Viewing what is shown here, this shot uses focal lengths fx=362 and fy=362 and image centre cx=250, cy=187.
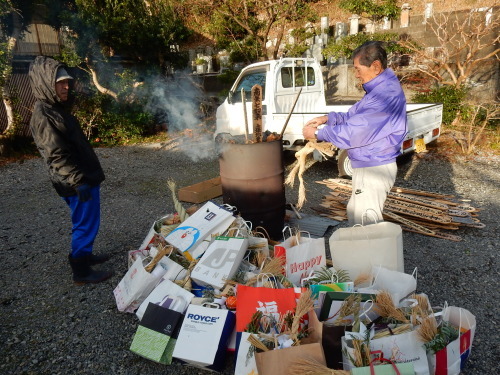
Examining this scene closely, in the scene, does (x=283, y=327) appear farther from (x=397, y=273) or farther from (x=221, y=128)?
(x=221, y=128)

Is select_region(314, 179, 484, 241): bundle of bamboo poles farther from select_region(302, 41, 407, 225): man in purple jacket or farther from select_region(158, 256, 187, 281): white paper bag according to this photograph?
select_region(158, 256, 187, 281): white paper bag

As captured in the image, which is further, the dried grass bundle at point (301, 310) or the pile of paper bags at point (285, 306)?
the dried grass bundle at point (301, 310)

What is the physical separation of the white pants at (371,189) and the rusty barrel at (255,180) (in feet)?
2.94

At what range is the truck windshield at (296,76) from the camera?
6852 mm

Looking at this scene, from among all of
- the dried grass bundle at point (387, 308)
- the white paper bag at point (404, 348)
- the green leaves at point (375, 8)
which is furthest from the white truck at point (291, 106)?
the green leaves at point (375, 8)

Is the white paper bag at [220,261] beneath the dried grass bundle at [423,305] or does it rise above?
above

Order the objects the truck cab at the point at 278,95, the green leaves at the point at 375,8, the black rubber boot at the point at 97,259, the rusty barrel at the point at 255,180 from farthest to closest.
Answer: the green leaves at the point at 375,8
the truck cab at the point at 278,95
the black rubber boot at the point at 97,259
the rusty barrel at the point at 255,180

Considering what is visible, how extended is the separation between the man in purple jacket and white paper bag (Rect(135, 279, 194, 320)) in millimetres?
1505

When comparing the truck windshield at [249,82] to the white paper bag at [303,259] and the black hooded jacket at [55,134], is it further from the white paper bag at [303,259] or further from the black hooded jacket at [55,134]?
the white paper bag at [303,259]

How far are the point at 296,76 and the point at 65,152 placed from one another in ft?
16.5

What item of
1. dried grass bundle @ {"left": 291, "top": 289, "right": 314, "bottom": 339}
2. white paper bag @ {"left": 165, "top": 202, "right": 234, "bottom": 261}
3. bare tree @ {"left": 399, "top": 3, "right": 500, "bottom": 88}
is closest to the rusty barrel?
white paper bag @ {"left": 165, "top": 202, "right": 234, "bottom": 261}

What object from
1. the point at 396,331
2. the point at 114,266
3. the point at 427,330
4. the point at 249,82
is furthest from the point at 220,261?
the point at 249,82

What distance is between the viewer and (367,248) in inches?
99.8

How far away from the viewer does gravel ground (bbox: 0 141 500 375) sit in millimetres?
2572
